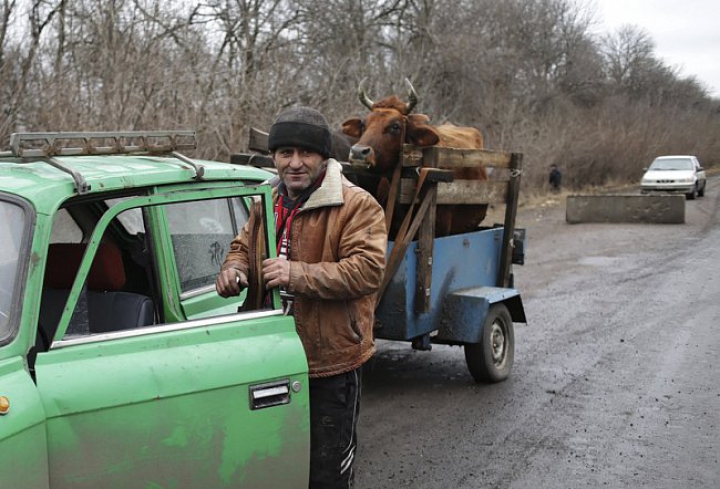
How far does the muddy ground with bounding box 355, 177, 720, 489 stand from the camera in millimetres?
5285

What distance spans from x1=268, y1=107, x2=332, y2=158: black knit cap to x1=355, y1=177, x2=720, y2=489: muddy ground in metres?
2.52

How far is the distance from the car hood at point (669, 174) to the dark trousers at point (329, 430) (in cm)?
3064

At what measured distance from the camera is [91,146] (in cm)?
380

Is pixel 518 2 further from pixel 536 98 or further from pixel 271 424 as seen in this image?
pixel 271 424

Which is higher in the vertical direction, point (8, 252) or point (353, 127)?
point (353, 127)

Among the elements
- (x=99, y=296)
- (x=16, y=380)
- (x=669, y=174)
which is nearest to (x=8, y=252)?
(x=16, y=380)

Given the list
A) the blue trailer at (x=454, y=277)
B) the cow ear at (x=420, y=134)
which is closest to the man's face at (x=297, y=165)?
the blue trailer at (x=454, y=277)

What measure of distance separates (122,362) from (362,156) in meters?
4.50

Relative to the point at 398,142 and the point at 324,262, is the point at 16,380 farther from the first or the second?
the point at 398,142

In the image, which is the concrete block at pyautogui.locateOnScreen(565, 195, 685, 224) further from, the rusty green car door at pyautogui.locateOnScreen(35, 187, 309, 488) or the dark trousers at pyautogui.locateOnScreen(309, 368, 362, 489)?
the rusty green car door at pyautogui.locateOnScreen(35, 187, 309, 488)

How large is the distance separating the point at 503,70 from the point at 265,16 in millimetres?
14956

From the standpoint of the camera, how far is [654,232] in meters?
20.5

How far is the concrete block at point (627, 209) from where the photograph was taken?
22.8 metres

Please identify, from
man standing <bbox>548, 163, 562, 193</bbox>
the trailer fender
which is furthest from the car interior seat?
man standing <bbox>548, 163, 562, 193</bbox>
